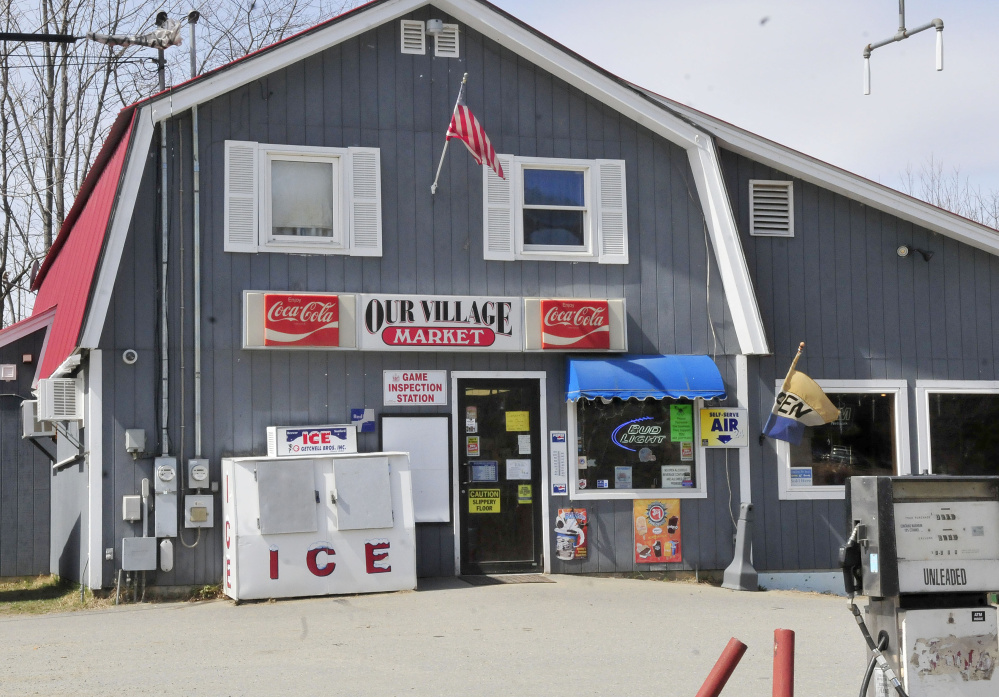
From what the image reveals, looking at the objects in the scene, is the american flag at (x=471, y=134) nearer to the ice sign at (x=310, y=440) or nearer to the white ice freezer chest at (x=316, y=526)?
the ice sign at (x=310, y=440)

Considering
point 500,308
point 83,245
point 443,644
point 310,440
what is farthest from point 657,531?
point 83,245

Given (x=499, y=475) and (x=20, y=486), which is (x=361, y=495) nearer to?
(x=499, y=475)

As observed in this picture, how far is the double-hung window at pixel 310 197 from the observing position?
1362cm

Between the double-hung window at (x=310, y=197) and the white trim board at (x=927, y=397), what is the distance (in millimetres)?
7667

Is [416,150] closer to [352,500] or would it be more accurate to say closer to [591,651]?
[352,500]

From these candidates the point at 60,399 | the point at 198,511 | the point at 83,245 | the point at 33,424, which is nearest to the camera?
the point at 198,511

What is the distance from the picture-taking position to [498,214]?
47.4 feet

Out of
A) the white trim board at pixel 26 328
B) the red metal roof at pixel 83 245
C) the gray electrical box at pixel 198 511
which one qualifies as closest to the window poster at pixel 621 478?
the gray electrical box at pixel 198 511

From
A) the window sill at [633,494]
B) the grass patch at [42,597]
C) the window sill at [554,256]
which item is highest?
the window sill at [554,256]

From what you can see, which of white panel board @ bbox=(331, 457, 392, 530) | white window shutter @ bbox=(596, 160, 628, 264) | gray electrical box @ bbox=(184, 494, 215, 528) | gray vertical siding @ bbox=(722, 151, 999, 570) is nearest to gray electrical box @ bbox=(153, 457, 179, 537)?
gray electrical box @ bbox=(184, 494, 215, 528)

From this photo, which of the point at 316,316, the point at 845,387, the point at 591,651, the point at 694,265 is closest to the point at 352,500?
the point at 316,316

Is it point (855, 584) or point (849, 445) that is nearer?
point (855, 584)

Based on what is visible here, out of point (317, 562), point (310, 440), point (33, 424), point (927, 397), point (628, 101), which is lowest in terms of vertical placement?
point (317, 562)

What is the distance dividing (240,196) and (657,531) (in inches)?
257
